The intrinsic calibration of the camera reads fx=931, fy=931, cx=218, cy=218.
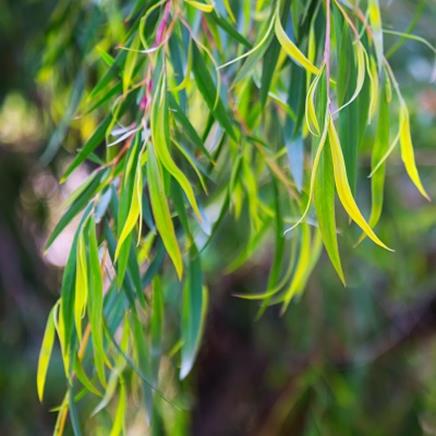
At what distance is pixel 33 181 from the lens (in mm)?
2258

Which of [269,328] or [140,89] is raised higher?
[140,89]

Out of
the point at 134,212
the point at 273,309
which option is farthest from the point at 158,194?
the point at 273,309

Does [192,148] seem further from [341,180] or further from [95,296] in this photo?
[341,180]

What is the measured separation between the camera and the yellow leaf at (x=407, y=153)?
0.71 metres

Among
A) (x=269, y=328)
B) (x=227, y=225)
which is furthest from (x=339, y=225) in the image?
(x=269, y=328)

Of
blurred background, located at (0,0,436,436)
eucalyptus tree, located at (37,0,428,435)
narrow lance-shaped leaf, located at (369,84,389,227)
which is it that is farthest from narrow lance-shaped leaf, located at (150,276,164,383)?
blurred background, located at (0,0,436,436)

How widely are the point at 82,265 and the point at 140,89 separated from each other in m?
0.19

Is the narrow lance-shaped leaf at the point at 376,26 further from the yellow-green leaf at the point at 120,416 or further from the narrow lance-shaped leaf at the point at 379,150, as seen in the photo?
the yellow-green leaf at the point at 120,416

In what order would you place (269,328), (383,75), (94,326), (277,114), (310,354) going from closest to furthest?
(94,326), (383,75), (277,114), (310,354), (269,328)

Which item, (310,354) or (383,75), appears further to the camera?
(310,354)

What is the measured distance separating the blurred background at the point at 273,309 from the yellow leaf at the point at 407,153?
0.95 metres

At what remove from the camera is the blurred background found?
6.04 ft

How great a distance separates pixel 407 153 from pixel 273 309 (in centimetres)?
149

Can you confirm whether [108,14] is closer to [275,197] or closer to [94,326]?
[275,197]
